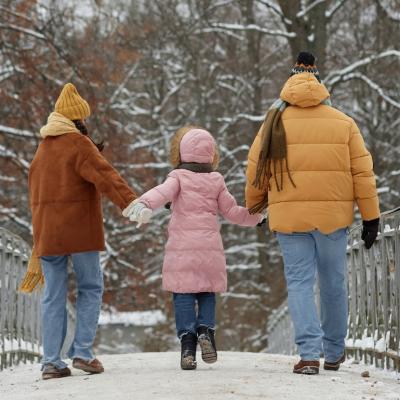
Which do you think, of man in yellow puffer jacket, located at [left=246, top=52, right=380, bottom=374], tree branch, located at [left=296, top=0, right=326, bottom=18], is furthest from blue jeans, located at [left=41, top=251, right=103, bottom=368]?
tree branch, located at [left=296, top=0, right=326, bottom=18]

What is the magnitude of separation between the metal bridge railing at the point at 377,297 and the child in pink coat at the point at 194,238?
1.01 m

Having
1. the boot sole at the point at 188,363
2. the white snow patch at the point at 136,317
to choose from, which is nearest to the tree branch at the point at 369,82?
the white snow patch at the point at 136,317

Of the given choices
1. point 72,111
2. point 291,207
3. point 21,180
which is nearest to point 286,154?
point 291,207

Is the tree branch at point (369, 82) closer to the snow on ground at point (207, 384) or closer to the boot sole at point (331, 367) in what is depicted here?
the snow on ground at point (207, 384)

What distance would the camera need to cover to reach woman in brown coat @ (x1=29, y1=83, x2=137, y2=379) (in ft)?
20.4

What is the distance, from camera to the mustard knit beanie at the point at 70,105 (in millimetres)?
6484

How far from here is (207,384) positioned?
5.33 m

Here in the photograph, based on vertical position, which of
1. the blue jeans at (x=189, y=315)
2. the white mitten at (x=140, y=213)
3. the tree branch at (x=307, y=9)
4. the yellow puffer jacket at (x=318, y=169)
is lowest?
the blue jeans at (x=189, y=315)

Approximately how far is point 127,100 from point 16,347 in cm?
1672

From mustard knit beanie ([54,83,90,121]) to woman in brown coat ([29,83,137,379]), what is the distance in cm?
3

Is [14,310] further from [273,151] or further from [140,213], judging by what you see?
[273,151]

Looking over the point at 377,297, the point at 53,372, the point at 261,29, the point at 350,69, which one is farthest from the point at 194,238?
the point at 261,29

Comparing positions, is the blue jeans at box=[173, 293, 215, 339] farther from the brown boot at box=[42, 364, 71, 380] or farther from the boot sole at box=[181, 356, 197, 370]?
the brown boot at box=[42, 364, 71, 380]

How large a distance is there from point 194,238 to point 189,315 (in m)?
0.50
